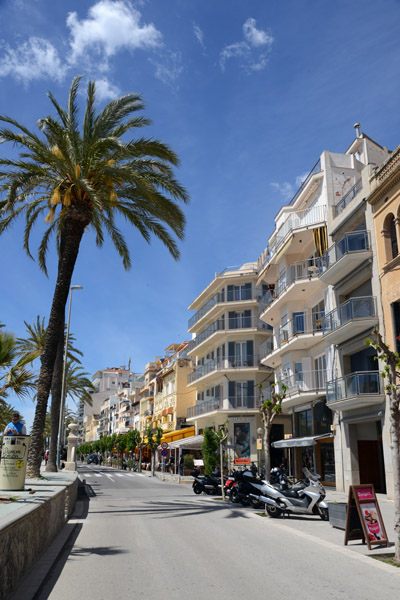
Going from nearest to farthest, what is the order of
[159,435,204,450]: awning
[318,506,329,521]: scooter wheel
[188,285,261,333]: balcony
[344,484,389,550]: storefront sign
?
[344,484,389,550]: storefront sign
[318,506,329,521]: scooter wheel
[159,435,204,450]: awning
[188,285,261,333]: balcony

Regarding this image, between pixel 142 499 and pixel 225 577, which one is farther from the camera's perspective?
pixel 142 499

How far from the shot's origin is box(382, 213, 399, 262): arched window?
22219mm

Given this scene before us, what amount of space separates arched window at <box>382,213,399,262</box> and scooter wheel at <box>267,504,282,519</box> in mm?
11822

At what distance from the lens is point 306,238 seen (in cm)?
3094

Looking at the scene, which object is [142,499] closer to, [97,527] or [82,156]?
[97,527]

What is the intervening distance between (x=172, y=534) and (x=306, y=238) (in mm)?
22249

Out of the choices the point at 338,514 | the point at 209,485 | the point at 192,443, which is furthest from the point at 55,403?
the point at 192,443

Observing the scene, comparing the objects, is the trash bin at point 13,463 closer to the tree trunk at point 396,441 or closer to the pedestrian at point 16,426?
the pedestrian at point 16,426

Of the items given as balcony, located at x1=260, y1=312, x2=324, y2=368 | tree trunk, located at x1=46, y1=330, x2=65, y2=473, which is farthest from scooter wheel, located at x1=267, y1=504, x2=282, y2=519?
balcony, located at x1=260, y1=312, x2=324, y2=368

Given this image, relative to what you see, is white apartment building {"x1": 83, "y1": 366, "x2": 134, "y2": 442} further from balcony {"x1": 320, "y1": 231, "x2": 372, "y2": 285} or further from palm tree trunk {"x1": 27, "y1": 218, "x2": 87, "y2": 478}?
palm tree trunk {"x1": 27, "y1": 218, "x2": 87, "y2": 478}

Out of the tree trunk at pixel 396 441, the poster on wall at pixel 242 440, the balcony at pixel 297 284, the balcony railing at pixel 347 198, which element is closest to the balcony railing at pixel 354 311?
the balcony at pixel 297 284

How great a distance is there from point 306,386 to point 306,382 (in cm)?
28

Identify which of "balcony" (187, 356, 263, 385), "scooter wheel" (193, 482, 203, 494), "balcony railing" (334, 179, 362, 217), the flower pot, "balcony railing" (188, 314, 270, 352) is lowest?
"scooter wheel" (193, 482, 203, 494)

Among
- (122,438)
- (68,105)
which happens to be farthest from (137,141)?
(122,438)
